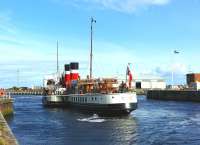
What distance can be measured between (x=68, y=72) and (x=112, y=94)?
37.4 meters

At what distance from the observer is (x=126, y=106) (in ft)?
222

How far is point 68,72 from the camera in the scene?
104m

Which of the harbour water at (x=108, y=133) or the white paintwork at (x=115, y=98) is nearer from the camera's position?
the harbour water at (x=108, y=133)

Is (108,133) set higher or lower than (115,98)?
lower

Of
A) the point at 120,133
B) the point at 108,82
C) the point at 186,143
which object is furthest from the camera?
the point at 108,82

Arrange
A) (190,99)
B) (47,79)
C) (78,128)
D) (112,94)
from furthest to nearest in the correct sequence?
(190,99) < (47,79) < (112,94) < (78,128)

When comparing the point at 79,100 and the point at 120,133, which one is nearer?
the point at 120,133

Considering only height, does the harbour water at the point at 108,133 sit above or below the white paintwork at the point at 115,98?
below

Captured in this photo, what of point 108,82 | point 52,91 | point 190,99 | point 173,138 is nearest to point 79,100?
point 108,82

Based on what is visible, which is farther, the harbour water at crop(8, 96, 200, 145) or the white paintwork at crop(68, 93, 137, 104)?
the white paintwork at crop(68, 93, 137, 104)

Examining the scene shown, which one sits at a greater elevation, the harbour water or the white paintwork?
the white paintwork

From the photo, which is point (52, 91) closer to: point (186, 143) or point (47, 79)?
point (47, 79)

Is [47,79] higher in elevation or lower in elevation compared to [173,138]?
higher

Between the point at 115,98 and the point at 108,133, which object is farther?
the point at 115,98
